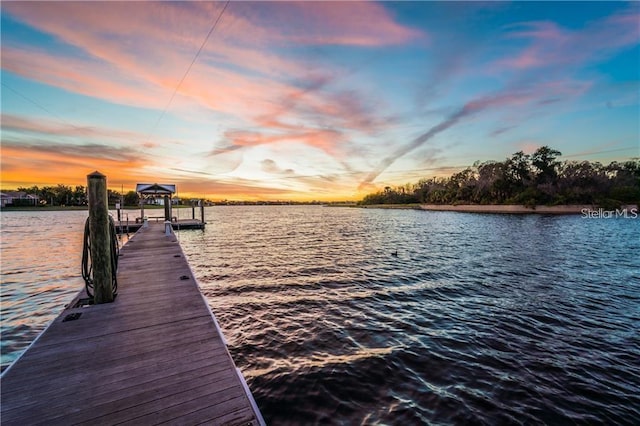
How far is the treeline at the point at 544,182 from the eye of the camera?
68.8m

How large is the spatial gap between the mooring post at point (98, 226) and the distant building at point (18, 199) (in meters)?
127

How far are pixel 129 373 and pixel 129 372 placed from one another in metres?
0.03

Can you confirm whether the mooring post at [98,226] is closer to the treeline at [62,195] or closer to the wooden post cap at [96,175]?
the wooden post cap at [96,175]

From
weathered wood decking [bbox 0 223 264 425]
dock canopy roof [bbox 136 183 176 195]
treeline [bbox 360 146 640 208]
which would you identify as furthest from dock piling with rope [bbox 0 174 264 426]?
treeline [bbox 360 146 640 208]

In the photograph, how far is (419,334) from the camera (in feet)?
21.5

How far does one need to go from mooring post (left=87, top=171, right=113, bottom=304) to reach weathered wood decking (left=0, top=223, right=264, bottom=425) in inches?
31.7

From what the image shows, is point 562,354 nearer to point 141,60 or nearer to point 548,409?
point 548,409

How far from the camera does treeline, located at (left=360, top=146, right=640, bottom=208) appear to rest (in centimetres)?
6881

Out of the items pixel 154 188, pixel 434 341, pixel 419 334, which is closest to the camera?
pixel 434 341

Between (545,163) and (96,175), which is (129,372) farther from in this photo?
(545,163)

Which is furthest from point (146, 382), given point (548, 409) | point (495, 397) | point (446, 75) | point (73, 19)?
point (446, 75)

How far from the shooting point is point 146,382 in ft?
9.91

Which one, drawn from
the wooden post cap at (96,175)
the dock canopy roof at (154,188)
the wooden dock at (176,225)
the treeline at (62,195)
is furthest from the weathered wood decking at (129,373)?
the treeline at (62,195)

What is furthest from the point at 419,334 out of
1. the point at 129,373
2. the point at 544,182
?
the point at 544,182
